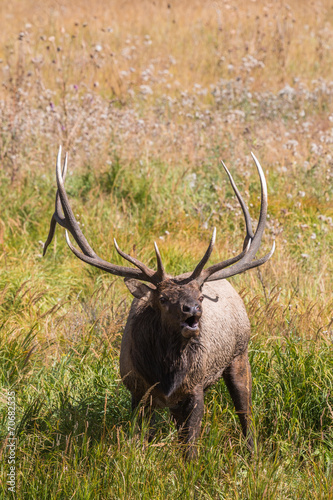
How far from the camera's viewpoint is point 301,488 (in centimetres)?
306

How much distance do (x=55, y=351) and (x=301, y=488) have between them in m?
1.97

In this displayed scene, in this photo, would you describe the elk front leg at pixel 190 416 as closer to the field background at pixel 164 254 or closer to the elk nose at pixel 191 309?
the field background at pixel 164 254

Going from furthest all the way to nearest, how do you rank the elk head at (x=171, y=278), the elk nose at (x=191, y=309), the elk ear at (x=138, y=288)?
the elk ear at (x=138, y=288), the elk head at (x=171, y=278), the elk nose at (x=191, y=309)

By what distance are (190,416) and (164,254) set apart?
7.29 feet

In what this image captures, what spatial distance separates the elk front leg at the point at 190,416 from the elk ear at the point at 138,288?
63cm

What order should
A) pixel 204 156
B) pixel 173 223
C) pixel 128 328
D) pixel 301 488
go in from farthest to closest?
1. pixel 204 156
2. pixel 173 223
3. pixel 128 328
4. pixel 301 488

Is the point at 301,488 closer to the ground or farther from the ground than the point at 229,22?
closer to the ground

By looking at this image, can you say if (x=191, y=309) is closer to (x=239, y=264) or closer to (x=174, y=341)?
(x=174, y=341)

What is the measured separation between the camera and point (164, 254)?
557 centimetres

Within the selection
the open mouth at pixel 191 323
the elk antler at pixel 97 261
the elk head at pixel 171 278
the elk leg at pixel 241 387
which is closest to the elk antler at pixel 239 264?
the elk head at pixel 171 278

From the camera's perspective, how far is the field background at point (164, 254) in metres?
3.19

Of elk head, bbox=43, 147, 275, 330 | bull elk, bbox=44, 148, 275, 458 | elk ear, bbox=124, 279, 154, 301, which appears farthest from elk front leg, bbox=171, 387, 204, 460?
elk ear, bbox=124, 279, 154, 301

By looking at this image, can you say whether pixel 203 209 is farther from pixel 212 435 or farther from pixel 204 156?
pixel 212 435

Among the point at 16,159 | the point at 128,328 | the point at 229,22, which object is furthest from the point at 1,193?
the point at 229,22
